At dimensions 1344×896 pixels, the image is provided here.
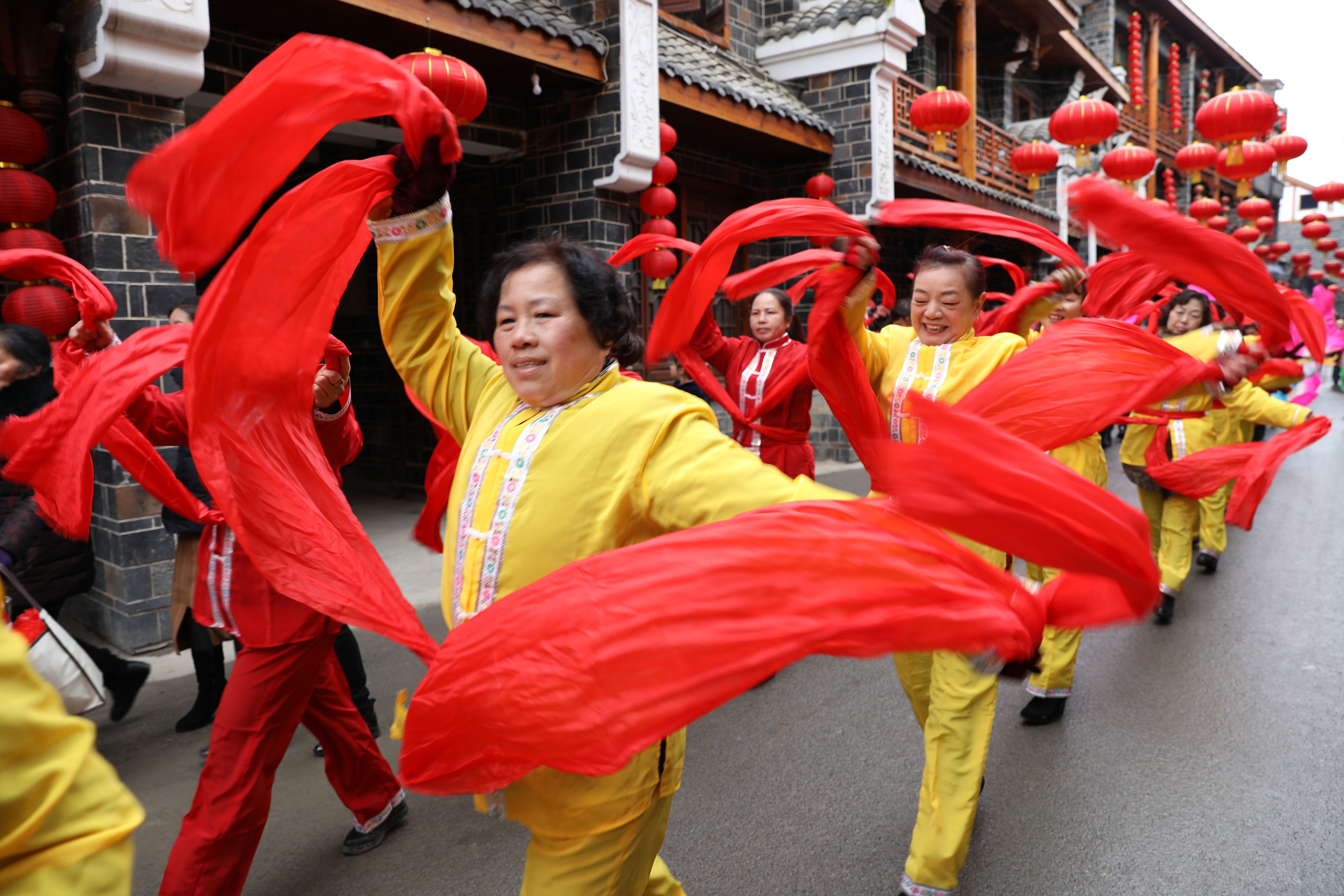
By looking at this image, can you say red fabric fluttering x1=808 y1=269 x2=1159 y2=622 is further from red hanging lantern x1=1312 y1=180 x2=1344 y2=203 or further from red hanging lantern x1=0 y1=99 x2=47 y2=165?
red hanging lantern x1=1312 y1=180 x2=1344 y2=203

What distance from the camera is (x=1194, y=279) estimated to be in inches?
76.0

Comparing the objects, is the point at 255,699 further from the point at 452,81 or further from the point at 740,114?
the point at 740,114

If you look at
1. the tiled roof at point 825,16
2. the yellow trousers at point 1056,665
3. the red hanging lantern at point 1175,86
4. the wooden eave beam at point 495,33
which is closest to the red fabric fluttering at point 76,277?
the wooden eave beam at point 495,33

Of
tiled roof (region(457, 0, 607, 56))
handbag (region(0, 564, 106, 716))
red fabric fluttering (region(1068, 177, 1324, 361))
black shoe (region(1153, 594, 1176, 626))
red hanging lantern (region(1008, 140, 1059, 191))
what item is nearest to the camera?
red fabric fluttering (region(1068, 177, 1324, 361))

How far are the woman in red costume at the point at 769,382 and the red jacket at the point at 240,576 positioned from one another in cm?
239

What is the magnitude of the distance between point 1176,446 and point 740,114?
200 inches

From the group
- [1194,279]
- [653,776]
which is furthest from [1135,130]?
[653,776]

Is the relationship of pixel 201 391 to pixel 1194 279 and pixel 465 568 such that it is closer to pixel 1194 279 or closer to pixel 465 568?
pixel 465 568

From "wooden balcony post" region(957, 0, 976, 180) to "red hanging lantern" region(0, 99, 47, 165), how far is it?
11.3 m

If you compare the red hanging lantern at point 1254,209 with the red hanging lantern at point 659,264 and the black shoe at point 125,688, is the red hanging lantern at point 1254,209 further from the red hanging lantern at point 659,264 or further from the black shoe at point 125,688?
the black shoe at point 125,688

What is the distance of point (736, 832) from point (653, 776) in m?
1.51

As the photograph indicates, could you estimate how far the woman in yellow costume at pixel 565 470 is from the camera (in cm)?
150

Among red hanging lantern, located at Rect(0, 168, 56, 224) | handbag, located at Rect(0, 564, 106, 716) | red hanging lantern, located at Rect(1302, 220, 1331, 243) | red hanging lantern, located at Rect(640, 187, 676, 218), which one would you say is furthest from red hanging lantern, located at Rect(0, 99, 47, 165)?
red hanging lantern, located at Rect(1302, 220, 1331, 243)

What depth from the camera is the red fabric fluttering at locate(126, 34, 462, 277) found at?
1.52 metres
